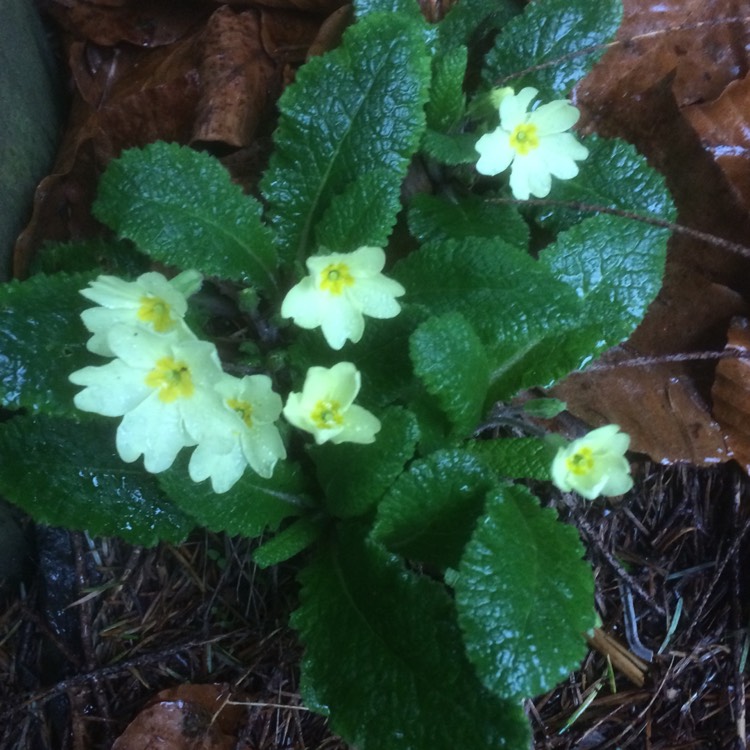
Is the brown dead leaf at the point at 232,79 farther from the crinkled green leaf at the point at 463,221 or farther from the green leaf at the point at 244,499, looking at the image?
the green leaf at the point at 244,499

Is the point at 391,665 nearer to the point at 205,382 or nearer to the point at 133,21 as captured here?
the point at 205,382

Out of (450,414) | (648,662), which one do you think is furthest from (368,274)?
(648,662)

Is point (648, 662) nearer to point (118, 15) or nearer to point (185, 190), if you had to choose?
point (185, 190)

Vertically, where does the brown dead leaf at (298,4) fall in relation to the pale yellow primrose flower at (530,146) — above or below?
above

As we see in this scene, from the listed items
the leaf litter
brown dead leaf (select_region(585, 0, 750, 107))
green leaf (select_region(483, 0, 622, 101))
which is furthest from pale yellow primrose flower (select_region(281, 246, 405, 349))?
brown dead leaf (select_region(585, 0, 750, 107))

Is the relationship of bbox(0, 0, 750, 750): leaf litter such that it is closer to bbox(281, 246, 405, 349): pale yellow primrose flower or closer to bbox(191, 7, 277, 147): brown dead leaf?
bbox(191, 7, 277, 147): brown dead leaf

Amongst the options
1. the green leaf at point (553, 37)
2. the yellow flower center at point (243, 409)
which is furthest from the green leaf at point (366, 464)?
the green leaf at point (553, 37)

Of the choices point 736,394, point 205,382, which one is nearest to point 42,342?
point 205,382
